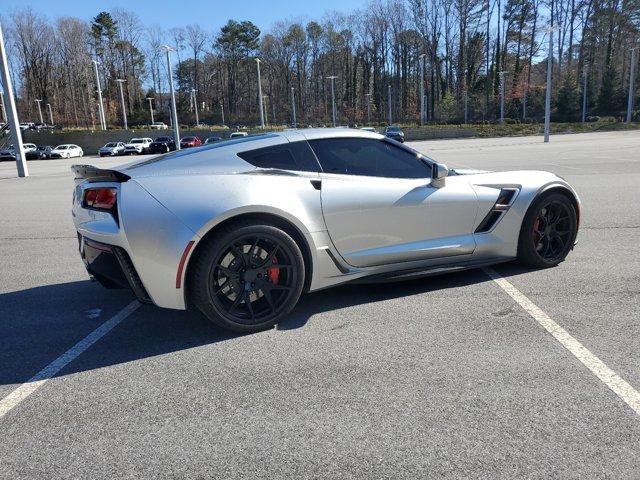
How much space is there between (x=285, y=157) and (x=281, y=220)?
21.2 inches

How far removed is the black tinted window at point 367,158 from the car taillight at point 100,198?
153 centimetres

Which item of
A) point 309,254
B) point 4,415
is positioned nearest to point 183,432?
point 4,415

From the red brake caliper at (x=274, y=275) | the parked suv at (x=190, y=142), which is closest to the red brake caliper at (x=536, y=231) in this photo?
the red brake caliper at (x=274, y=275)

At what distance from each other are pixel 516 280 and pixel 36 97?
10686cm

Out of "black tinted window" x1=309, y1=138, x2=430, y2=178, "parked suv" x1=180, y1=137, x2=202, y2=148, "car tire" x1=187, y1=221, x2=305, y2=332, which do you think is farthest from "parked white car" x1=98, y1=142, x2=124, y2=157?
"car tire" x1=187, y1=221, x2=305, y2=332

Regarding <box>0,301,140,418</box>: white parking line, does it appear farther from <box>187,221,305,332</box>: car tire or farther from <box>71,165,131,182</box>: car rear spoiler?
<box>71,165,131,182</box>: car rear spoiler

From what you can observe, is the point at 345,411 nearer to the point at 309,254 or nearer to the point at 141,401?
the point at 141,401

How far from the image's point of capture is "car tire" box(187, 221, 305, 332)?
350cm

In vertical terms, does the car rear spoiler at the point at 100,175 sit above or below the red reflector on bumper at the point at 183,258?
above

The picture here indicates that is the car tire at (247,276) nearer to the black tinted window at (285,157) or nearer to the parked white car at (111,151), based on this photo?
the black tinted window at (285,157)

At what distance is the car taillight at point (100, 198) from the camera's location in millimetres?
3541

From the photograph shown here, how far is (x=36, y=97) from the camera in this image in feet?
306

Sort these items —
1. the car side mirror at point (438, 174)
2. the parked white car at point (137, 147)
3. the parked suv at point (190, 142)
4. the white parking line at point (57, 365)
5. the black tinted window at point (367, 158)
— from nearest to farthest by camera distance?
the white parking line at point (57, 365)
the black tinted window at point (367, 158)
the car side mirror at point (438, 174)
the parked suv at point (190, 142)
the parked white car at point (137, 147)

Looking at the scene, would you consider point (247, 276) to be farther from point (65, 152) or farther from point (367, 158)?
point (65, 152)
